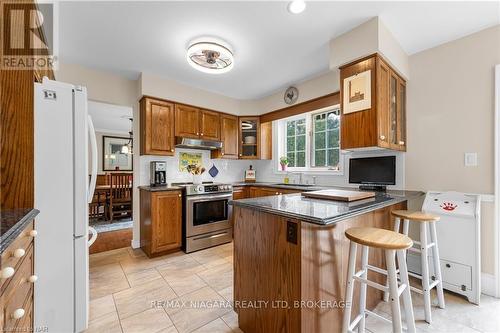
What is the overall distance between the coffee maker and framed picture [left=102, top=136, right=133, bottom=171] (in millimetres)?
4149

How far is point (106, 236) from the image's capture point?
3842 mm

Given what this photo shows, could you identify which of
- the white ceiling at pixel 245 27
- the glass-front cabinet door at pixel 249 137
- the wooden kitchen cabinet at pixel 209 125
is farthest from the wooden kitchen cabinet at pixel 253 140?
the white ceiling at pixel 245 27

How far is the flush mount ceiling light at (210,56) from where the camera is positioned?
2176mm

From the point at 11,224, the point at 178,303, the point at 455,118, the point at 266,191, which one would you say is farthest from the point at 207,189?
the point at 455,118

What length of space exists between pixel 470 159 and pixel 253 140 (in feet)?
10.0

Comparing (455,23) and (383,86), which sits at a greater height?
(455,23)

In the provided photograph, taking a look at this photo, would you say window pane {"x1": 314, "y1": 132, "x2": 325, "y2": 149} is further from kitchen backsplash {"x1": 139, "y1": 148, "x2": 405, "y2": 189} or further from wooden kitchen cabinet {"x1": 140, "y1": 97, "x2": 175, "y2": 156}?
wooden kitchen cabinet {"x1": 140, "y1": 97, "x2": 175, "y2": 156}

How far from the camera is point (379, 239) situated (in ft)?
3.94

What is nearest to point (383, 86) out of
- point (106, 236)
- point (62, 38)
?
point (62, 38)

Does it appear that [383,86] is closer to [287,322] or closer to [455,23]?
[455,23]

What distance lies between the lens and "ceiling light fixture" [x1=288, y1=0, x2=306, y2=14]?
174cm

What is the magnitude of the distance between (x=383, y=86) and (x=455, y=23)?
2.64 feet

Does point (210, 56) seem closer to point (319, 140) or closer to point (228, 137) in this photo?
point (228, 137)

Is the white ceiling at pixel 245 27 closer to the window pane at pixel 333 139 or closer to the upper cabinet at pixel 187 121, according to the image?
the upper cabinet at pixel 187 121
